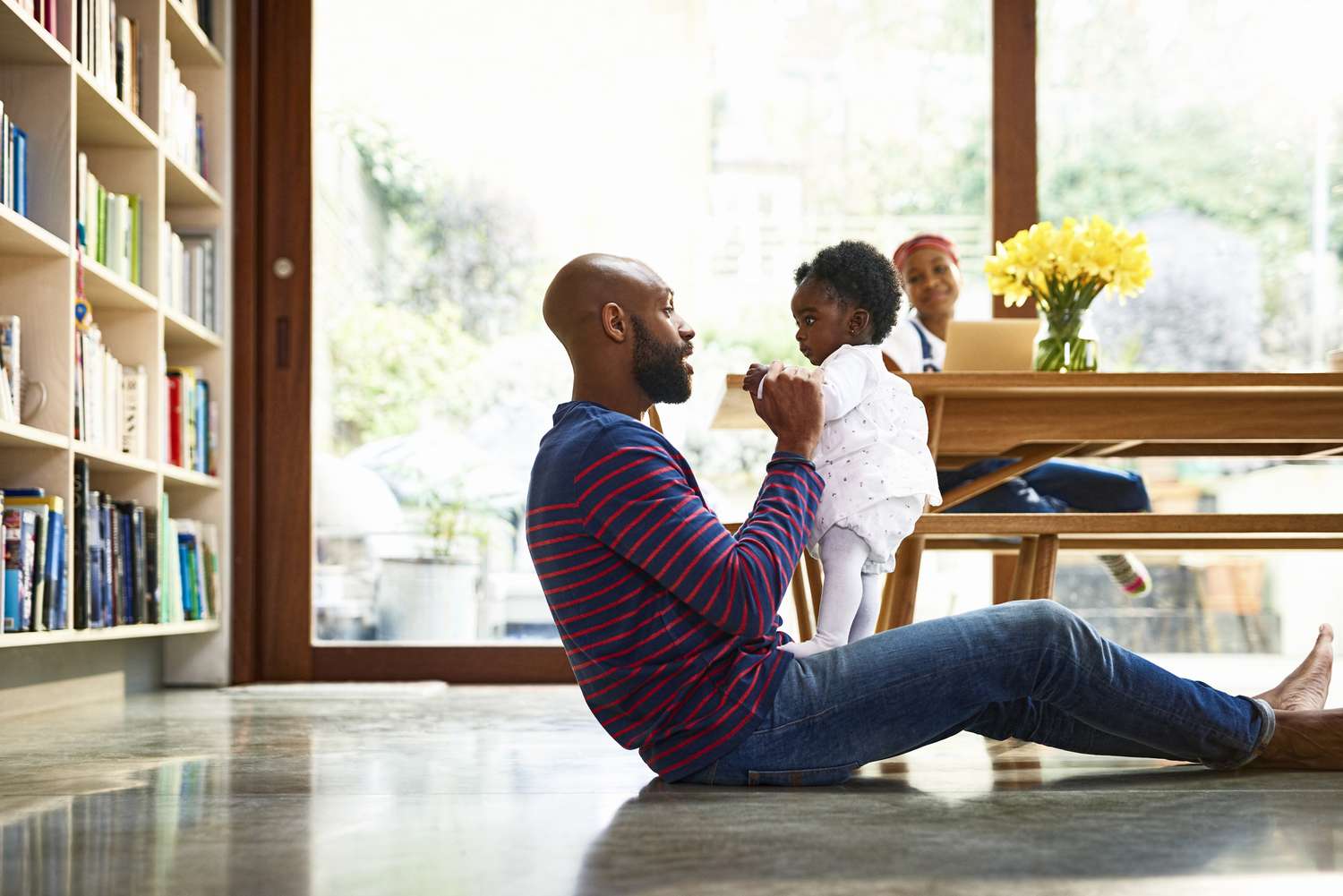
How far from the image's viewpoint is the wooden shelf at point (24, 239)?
8.61 ft

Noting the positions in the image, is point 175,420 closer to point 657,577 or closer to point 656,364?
point 656,364

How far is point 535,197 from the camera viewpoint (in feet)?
14.1

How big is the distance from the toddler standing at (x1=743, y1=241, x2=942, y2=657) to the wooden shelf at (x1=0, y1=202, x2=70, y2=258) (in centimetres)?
156

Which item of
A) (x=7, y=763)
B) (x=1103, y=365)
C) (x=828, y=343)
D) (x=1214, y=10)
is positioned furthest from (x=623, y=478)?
(x=1214, y=10)

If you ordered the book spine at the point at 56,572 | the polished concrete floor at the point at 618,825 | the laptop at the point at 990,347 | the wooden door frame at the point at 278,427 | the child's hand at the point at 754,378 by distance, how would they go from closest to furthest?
1. the polished concrete floor at the point at 618,825
2. the child's hand at the point at 754,378
3. the laptop at the point at 990,347
4. the book spine at the point at 56,572
5. the wooden door frame at the point at 278,427

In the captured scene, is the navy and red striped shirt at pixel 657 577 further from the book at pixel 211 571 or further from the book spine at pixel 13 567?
the book at pixel 211 571

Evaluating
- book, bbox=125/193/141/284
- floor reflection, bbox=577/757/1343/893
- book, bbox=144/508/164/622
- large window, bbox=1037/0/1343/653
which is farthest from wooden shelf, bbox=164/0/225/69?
floor reflection, bbox=577/757/1343/893

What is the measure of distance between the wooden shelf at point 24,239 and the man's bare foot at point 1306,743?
2.34 metres

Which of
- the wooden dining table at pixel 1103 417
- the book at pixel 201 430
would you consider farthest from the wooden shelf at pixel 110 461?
the wooden dining table at pixel 1103 417

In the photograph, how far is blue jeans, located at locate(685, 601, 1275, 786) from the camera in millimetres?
1644

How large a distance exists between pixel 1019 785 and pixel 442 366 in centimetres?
278

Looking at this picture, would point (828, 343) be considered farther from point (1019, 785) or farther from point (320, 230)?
point (320, 230)

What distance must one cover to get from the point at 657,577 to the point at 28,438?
5.58 ft

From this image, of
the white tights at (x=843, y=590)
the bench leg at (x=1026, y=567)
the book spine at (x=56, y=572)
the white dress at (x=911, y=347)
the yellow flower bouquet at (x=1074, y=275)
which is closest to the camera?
the white tights at (x=843, y=590)
